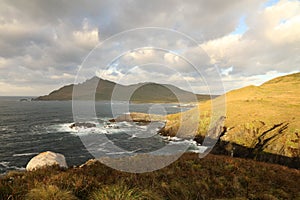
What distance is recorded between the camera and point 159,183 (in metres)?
8.65

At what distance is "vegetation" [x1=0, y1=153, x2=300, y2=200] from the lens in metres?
6.77

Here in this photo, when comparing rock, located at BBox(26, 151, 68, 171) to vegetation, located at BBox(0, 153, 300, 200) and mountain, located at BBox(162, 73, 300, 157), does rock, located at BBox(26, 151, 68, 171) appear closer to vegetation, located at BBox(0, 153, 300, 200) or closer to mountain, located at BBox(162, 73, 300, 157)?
vegetation, located at BBox(0, 153, 300, 200)

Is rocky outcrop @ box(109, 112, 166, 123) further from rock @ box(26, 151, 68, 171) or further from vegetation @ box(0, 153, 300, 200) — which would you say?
vegetation @ box(0, 153, 300, 200)

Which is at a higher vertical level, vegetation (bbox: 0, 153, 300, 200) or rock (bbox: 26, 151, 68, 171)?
vegetation (bbox: 0, 153, 300, 200)

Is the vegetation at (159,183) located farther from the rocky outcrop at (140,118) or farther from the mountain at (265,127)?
the rocky outcrop at (140,118)

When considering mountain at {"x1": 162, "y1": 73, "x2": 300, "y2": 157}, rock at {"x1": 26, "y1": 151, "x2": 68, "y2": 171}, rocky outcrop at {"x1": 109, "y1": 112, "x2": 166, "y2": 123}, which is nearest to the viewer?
rock at {"x1": 26, "y1": 151, "x2": 68, "y2": 171}

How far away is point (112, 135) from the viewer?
5219 centimetres

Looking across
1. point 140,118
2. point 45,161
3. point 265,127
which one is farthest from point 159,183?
point 140,118

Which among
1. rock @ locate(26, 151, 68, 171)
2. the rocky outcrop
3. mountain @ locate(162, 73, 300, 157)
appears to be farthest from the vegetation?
the rocky outcrop

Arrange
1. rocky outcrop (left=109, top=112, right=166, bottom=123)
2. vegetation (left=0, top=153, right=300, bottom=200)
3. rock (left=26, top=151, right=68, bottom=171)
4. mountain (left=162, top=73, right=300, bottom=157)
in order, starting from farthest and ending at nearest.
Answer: rocky outcrop (left=109, top=112, right=166, bottom=123)
mountain (left=162, top=73, right=300, bottom=157)
rock (left=26, top=151, right=68, bottom=171)
vegetation (left=0, top=153, right=300, bottom=200)

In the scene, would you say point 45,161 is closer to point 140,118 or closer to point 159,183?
point 159,183

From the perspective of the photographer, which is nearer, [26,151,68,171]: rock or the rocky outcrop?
[26,151,68,171]: rock

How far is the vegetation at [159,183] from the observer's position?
6.77m

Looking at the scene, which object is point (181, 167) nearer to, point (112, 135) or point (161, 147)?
point (161, 147)
